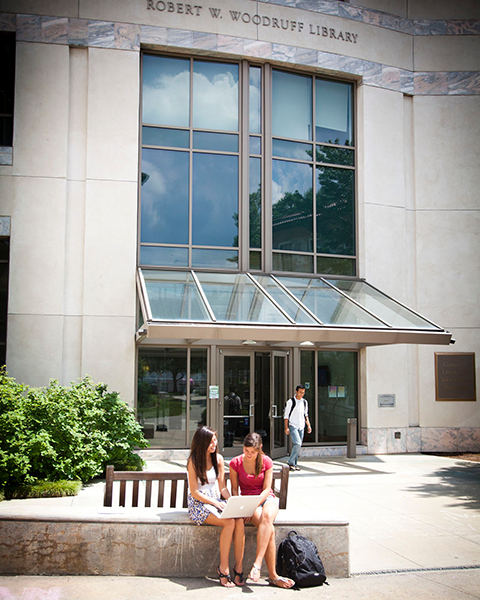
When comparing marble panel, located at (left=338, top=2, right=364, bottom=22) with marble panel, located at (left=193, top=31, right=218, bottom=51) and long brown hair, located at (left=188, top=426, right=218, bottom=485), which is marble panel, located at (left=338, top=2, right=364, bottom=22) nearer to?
marble panel, located at (left=193, top=31, right=218, bottom=51)

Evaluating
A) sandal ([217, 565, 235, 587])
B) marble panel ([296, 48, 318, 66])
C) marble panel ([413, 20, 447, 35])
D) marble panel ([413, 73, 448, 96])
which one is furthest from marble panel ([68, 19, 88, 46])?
sandal ([217, 565, 235, 587])

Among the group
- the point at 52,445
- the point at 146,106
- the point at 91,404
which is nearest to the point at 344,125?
the point at 146,106

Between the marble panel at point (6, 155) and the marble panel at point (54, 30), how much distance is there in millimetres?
2642

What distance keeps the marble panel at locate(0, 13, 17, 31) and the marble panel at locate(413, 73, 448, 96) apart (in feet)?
33.3

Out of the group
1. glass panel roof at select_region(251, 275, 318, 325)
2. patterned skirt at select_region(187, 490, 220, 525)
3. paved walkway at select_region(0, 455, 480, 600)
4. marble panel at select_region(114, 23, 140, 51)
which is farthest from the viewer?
marble panel at select_region(114, 23, 140, 51)

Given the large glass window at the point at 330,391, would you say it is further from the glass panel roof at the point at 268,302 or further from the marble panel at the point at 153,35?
the marble panel at the point at 153,35

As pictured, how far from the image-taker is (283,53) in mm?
14945

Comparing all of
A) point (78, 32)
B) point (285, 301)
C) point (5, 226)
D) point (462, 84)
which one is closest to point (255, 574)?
point (285, 301)

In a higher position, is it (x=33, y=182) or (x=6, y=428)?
(x=33, y=182)

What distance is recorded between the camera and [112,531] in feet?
18.8

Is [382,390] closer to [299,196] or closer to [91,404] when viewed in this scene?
[299,196]

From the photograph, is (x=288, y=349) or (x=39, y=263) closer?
(x=39, y=263)

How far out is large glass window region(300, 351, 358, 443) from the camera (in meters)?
14.6

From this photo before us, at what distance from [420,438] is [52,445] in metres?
9.61
